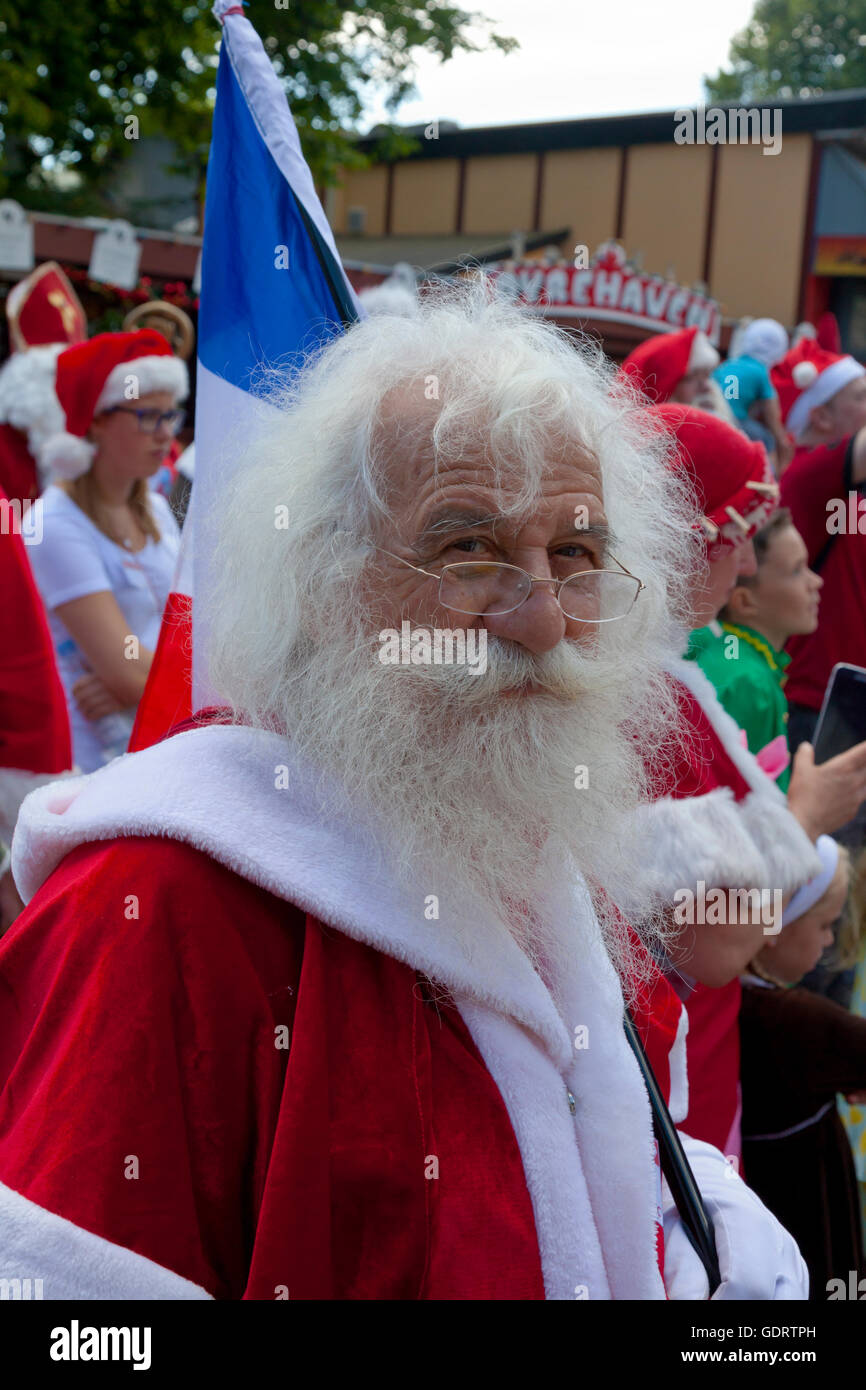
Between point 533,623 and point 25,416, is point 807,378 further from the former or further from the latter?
point 533,623

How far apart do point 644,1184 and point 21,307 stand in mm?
6344

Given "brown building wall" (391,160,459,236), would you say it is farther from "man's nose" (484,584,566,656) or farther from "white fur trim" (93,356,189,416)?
"man's nose" (484,584,566,656)

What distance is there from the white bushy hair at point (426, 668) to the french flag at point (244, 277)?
0.35 meters

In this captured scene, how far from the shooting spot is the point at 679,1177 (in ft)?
5.34

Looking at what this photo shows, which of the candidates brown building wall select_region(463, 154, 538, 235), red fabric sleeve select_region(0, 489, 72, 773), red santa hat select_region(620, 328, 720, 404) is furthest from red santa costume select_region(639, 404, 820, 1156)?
brown building wall select_region(463, 154, 538, 235)

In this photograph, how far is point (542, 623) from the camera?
151 centimetres

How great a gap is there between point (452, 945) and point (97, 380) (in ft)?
10.8

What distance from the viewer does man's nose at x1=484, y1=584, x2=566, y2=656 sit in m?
1.51

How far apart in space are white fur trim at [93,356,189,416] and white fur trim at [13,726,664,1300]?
285 cm

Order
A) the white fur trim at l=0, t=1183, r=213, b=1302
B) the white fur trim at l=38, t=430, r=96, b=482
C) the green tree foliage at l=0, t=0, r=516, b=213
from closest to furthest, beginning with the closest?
the white fur trim at l=0, t=1183, r=213, b=1302, the white fur trim at l=38, t=430, r=96, b=482, the green tree foliage at l=0, t=0, r=516, b=213

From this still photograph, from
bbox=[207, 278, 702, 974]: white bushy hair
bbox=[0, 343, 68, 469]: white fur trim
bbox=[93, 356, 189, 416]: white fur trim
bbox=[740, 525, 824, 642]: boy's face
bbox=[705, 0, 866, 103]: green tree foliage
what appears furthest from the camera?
bbox=[705, 0, 866, 103]: green tree foliage

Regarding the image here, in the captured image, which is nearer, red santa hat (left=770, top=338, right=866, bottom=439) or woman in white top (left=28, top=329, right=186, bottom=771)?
woman in white top (left=28, top=329, right=186, bottom=771)

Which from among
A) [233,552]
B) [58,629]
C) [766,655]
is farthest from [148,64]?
[233,552]
